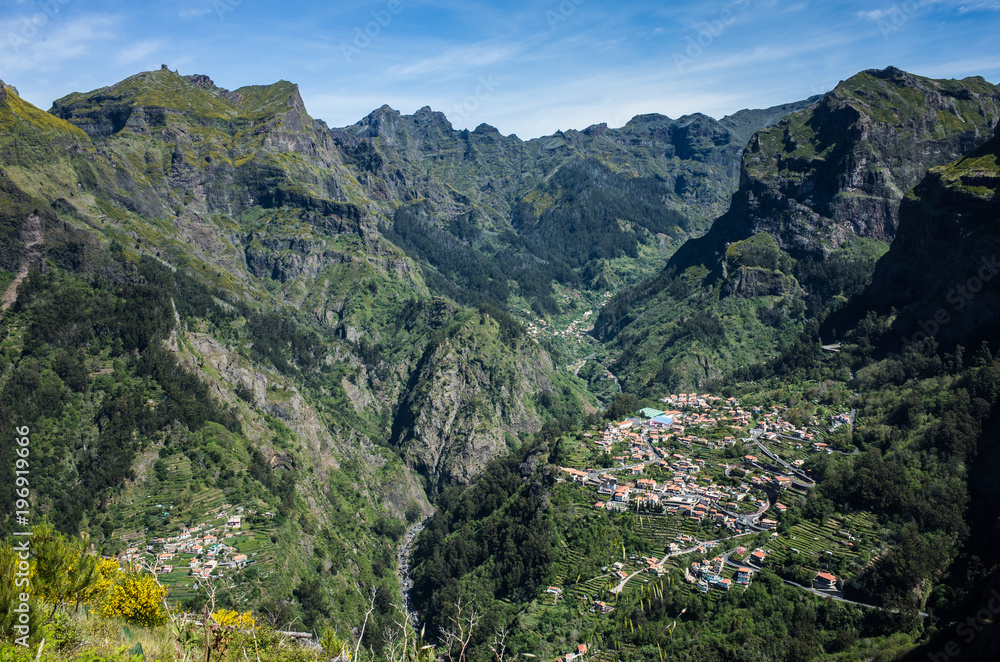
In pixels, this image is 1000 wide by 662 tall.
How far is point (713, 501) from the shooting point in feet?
253

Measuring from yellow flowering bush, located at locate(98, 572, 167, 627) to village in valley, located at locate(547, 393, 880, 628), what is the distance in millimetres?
50446

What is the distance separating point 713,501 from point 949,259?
69182 millimetres

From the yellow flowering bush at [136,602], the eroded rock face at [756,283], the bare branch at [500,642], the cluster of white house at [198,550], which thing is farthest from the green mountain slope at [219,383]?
the eroded rock face at [756,283]

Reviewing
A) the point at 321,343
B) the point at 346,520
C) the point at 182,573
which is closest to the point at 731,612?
the point at 182,573

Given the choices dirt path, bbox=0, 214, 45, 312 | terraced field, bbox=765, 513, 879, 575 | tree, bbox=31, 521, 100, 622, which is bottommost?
terraced field, bbox=765, 513, 879, 575

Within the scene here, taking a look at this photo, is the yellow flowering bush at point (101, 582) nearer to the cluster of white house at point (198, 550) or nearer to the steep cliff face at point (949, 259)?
the cluster of white house at point (198, 550)

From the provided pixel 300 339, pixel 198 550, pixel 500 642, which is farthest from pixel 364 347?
pixel 500 642

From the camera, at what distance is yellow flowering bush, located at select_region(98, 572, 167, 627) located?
84.0 ft

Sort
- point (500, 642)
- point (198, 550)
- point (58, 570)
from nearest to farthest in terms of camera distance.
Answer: point (500, 642) < point (58, 570) < point (198, 550)

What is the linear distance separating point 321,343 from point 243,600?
355ft

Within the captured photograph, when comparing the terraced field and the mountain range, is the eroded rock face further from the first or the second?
the terraced field

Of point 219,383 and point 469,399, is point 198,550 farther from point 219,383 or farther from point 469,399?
point 469,399

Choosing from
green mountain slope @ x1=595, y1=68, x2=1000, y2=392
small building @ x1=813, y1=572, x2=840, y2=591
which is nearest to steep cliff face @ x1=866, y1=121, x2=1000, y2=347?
green mountain slope @ x1=595, y1=68, x2=1000, y2=392

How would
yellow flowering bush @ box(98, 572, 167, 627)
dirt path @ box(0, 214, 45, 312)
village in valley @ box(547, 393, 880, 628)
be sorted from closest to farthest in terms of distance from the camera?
yellow flowering bush @ box(98, 572, 167, 627)
village in valley @ box(547, 393, 880, 628)
dirt path @ box(0, 214, 45, 312)
